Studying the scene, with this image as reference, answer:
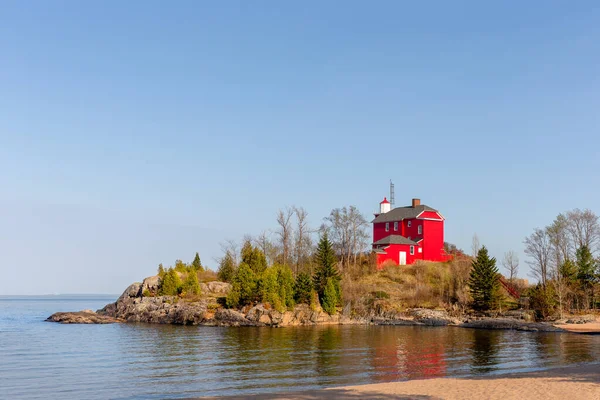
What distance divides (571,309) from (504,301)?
27.6 ft

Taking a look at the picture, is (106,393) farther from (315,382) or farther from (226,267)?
(226,267)

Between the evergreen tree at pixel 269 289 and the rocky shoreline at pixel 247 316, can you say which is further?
the evergreen tree at pixel 269 289

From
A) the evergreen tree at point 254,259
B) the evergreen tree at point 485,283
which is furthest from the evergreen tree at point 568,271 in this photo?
the evergreen tree at point 254,259

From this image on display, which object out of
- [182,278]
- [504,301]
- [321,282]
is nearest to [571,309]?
[504,301]

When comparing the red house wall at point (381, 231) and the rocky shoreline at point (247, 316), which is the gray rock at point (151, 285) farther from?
the red house wall at point (381, 231)

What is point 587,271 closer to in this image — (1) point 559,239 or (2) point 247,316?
(1) point 559,239

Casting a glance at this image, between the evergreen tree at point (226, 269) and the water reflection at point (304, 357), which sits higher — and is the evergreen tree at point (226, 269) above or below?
above

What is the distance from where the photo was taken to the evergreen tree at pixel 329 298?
2822 inches

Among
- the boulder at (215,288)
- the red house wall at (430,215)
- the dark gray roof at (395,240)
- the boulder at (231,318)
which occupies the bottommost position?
the boulder at (231,318)

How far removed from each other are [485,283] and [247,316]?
32.7 meters

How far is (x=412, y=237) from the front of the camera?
297ft

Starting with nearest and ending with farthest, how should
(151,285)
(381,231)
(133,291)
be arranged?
(151,285) → (133,291) → (381,231)

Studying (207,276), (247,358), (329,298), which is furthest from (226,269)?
(247,358)

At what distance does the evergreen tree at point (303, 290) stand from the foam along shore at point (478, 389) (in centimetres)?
4351
